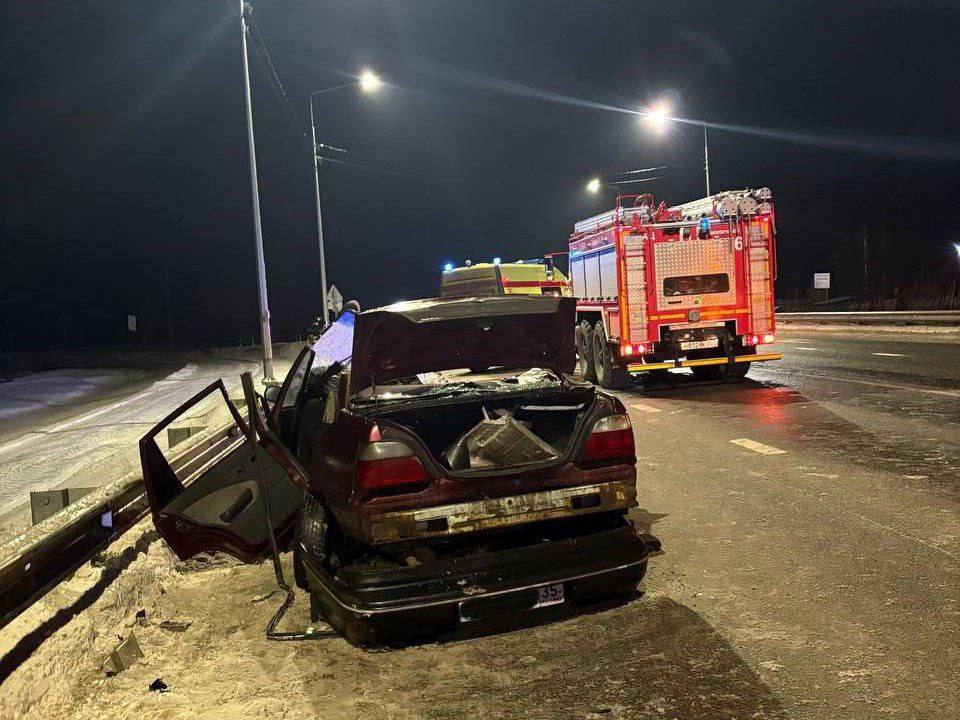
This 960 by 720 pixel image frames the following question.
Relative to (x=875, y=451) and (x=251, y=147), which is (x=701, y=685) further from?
(x=251, y=147)

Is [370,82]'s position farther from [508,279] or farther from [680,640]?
[680,640]

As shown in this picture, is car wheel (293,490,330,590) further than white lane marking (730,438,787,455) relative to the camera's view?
No

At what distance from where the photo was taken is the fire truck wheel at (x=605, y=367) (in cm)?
1495

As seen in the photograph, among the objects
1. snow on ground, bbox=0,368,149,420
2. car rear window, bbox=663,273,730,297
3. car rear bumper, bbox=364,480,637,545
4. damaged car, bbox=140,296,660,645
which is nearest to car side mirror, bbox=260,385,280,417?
damaged car, bbox=140,296,660,645

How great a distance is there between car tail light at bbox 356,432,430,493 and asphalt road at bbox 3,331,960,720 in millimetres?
771

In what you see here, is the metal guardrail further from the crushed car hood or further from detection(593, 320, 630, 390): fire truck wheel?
detection(593, 320, 630, 390): fire truck wheel

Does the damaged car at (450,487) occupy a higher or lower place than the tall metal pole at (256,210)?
lower

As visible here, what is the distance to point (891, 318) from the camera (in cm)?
2697

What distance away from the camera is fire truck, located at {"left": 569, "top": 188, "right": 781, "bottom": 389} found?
1373 centimetres

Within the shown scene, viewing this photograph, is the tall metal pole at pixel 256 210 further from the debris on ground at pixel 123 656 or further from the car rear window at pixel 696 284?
the debris on ground at pixel 123 656

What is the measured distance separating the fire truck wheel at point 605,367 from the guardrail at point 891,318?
1417 centimetres

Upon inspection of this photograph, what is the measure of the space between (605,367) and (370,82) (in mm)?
14212

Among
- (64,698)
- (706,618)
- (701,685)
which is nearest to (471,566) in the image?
(701,685)

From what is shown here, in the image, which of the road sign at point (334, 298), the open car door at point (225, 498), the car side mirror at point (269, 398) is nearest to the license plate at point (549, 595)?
the open car door at point (225, 498)
